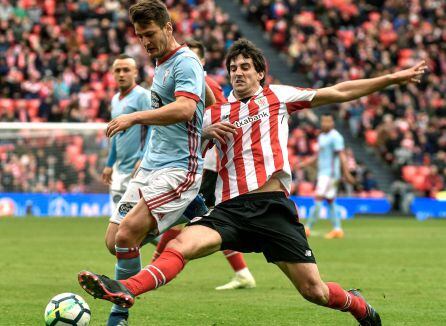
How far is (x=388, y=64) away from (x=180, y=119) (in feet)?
87.5

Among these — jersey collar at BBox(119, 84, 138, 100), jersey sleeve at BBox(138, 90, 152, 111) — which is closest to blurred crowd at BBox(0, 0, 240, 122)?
jersey collar at BBox(119, 84, 138, 100)

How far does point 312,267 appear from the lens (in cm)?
705

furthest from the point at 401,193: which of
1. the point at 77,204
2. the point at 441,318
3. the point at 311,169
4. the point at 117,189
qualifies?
the point at 441,318

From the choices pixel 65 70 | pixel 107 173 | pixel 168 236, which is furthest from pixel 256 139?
pixel 65 70

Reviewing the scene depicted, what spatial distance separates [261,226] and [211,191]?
3254 mm

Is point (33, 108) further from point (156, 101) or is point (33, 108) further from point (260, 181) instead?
point (260, 181)

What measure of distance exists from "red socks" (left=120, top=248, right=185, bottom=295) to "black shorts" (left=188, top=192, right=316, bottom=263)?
0.45 m

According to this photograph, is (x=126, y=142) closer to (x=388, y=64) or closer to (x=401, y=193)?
(x=401, y=193)

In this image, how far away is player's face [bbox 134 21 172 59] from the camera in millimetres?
7164

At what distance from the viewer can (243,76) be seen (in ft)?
24.3

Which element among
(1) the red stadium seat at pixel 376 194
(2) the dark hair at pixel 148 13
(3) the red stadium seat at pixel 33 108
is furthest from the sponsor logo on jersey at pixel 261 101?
(1) the red stadium seat at pixel 376 194

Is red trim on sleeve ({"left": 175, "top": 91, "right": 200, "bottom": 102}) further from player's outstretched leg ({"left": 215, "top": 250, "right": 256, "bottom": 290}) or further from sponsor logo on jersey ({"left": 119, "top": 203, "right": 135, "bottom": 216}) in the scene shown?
player's outstretched leg ({"left": 215, "top": 250, "right": 256, "bottom": 290})

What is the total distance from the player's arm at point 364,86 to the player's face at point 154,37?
119cm

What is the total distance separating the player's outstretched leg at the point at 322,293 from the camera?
7023mm
